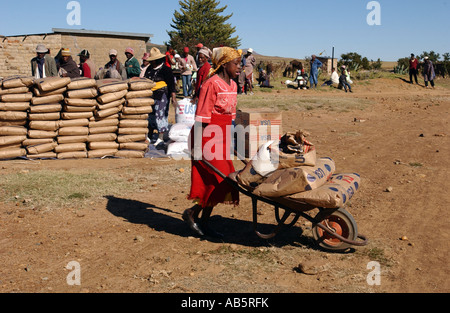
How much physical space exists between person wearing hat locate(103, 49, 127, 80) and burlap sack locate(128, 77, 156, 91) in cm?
126

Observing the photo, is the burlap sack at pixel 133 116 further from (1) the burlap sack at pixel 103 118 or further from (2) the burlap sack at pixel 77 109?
(2) the burlap sack at pixel 77 109

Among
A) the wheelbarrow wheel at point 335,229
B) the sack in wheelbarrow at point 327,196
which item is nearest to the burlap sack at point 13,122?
the sack in wheelbarrow at point 327,196

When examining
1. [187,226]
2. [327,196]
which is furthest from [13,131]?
[327,196]

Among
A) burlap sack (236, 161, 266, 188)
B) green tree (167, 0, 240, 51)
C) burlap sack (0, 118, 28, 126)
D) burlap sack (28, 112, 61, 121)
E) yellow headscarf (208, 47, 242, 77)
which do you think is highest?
green tree (167, 0, 240, 51)

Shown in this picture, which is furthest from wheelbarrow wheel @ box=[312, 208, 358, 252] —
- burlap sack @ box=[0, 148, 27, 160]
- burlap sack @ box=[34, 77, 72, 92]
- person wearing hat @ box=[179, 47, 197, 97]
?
person wearing hat @ box=[179, 47, 197, 97]

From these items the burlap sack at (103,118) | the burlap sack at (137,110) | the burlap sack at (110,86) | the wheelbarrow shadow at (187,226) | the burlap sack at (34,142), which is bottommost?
the wheelbarrow shadow at (187,226)

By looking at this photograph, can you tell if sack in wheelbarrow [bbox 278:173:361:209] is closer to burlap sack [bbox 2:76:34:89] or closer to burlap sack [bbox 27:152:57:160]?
burlap sack [bbox 27:152:57:160]

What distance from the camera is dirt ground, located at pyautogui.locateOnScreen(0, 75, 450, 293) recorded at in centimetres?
368

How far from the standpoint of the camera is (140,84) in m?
8.53

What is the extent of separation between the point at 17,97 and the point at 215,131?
15.9 ft

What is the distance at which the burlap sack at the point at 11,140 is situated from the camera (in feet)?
26.2

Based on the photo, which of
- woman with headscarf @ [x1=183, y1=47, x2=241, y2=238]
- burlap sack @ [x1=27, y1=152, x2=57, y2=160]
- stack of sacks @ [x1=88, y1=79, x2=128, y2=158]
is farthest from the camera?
stack of sacks @ [x1=88, y1=79, x2=128, y2=158]

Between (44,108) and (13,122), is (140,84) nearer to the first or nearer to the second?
(44,108)

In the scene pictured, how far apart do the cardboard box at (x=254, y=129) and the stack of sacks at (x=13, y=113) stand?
13.4 ft
